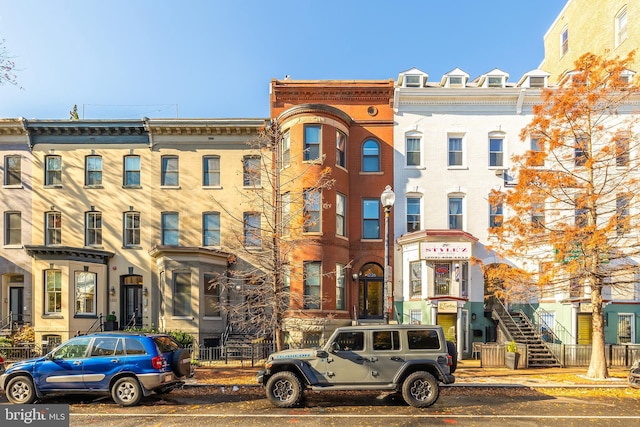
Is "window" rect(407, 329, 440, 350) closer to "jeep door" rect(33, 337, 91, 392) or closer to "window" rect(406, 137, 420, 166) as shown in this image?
"jeep door" rect(33, 337, 91, 392)

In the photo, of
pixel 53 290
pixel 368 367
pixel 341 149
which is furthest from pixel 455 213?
pixel 53 290

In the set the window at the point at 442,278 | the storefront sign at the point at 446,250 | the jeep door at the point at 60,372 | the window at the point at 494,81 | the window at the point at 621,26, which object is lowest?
the jeep door at the point at 60,372

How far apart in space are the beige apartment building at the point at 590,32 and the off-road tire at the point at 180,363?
2455 cm

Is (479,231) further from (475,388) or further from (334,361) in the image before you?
(334,361)

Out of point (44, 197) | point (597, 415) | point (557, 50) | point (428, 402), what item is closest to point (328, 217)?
point (428, 402)

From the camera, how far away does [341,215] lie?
22.2 m

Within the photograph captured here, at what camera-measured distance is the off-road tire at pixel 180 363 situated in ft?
37.5

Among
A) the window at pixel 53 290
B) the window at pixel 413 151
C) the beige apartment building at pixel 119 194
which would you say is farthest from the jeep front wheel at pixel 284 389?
the window at pixel 53 290

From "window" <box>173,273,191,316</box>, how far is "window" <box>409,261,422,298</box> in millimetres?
10840

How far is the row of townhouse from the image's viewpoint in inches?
828

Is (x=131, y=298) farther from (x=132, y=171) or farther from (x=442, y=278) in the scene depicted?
(x=442, y=278)

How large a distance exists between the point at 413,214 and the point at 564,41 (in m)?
23.0

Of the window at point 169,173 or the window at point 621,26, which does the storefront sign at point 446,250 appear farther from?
the window at point 621,26

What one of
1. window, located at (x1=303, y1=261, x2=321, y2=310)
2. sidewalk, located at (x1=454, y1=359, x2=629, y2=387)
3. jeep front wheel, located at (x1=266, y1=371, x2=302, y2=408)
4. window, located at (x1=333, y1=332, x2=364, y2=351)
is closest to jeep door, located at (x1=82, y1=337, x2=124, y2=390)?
jeep front wheel, located at (x1=266, y1=371, x2=302, y2=408)
